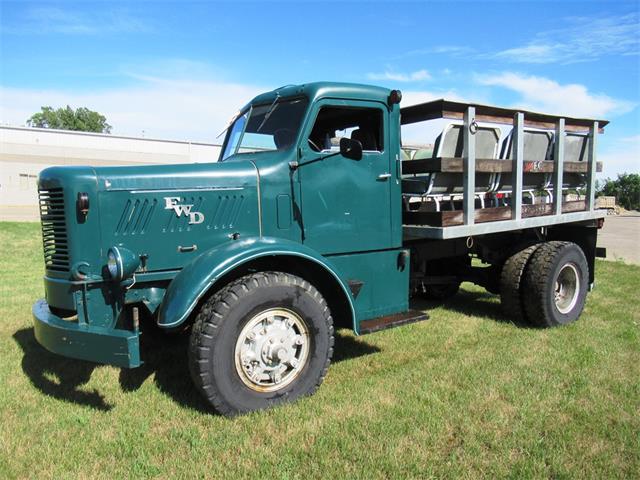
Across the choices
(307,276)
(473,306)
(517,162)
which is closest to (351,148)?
(307,276)

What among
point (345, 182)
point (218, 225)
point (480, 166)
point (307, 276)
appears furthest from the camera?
point (480, 166)

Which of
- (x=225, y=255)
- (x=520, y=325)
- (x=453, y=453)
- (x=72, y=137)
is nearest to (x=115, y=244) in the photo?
(x=225, y=255)

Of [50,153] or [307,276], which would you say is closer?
[307,276]

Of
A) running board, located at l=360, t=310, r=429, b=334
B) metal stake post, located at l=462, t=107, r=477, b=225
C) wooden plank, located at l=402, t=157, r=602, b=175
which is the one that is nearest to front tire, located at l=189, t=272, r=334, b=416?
running board, located at l=360, t=310, r=429, b=334

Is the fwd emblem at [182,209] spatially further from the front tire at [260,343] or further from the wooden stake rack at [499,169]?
the wooden stake rack at [499,169]

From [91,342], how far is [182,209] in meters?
1.05

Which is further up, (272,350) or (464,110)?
(464,110)

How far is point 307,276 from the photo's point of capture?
4141 millimetres

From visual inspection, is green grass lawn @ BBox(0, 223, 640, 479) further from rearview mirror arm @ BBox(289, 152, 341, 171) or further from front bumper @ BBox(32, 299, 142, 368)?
rearview mirror arm @ BBox(289, 152, 341, 171)

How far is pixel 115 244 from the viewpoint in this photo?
11.9ft

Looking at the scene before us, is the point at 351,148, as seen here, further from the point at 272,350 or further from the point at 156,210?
the point at 272,350

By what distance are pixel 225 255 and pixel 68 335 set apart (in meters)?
1.13

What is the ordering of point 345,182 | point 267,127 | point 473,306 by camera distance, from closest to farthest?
point 345,182, point 267,127, point 473,306

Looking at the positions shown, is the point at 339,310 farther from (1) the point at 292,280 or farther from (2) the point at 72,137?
(2) the point at 72,137
